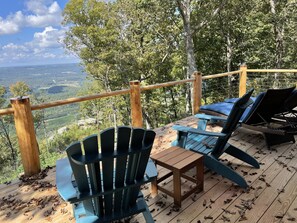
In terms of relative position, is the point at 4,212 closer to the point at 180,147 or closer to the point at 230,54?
the point at 180,147

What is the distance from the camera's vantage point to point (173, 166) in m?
2.27

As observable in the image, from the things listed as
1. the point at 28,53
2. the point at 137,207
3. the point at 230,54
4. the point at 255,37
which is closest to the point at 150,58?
the point at 230,54

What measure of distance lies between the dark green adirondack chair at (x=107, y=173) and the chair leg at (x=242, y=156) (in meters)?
1.55

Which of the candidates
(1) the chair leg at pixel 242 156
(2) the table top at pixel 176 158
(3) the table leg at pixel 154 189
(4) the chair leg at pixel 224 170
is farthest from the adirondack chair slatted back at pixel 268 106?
(3) the table leg at pixel 154 189

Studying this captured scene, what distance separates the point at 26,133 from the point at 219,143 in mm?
2325

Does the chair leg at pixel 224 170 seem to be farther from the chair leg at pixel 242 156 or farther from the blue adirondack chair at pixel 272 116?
the blue adirondack chair at pixel 272 116

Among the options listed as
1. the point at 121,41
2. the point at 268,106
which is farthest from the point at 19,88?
the point at 268,106

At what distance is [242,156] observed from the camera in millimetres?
3047

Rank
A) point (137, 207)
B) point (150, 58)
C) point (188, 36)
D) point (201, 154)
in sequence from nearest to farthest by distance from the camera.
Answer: point (137, 207)
point (201, 154)
point (188, 36)
point (150, 58)

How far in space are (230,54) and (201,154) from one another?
39.1 ft

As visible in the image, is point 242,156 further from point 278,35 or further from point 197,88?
point 278,35

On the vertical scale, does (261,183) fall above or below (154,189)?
below

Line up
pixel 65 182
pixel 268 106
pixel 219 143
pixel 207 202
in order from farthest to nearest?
pixel 268 106, pixel 219 143, pixel 207 202, pixel 65 182

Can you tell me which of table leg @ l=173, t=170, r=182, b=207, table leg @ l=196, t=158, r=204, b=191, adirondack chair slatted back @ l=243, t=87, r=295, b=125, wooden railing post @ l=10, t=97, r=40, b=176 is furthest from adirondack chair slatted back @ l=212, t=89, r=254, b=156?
wooden railing post @ l=10, t=97, r=40, b=176
